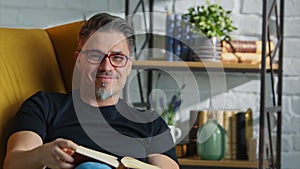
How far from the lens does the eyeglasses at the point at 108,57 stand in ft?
5.45

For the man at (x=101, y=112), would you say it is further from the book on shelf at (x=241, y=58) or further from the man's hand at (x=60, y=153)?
the book on shelf at (x=241, y=58)

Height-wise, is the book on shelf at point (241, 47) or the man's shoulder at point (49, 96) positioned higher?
the book on shelf at point (241, 47)

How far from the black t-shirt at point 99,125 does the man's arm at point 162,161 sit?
0.01m

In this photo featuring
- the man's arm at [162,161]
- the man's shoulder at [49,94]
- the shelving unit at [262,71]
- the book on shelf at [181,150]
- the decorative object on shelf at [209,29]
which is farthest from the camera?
the book on shelf at [181,150]

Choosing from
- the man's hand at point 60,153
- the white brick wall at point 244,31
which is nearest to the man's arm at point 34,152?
the man's hand at point 60,153

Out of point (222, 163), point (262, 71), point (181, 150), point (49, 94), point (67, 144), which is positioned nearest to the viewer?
point (67, 144)

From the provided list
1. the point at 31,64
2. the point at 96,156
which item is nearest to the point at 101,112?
the point at 31,64

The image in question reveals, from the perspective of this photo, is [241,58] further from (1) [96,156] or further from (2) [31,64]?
(1) [96,156]

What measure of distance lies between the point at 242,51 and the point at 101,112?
0.81 m

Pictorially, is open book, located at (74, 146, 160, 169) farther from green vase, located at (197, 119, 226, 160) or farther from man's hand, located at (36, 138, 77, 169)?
green vase, located at (197, 119, 226, 160)

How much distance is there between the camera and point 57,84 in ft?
6.11

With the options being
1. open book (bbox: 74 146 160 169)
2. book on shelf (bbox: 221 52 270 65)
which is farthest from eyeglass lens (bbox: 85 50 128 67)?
book on shelf (bbox: 221 52 270 65)

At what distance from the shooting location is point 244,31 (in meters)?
2.57

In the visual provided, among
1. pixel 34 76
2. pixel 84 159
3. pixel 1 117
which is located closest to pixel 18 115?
pixel 1 117
